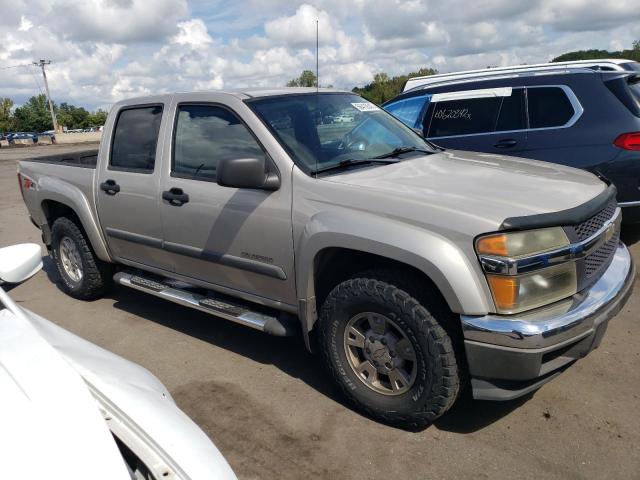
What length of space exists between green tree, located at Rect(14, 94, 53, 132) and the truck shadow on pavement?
97.6m

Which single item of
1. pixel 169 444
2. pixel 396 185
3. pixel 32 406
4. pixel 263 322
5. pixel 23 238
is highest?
pixel 396 185

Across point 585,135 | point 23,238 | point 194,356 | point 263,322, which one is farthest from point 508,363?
point 23,238

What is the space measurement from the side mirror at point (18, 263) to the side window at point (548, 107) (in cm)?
496

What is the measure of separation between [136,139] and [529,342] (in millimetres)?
3292

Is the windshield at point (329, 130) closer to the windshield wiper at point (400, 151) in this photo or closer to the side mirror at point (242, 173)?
the windshield wiper at point (400, 151)

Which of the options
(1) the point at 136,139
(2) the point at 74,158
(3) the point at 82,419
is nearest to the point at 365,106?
(1) the point at 136,139

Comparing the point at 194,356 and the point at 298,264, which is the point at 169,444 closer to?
the point at 298,264

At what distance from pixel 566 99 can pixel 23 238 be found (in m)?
7.80

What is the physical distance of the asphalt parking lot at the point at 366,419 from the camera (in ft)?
8.79

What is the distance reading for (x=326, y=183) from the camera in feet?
10.1

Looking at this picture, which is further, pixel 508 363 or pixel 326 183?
pixel 326 183

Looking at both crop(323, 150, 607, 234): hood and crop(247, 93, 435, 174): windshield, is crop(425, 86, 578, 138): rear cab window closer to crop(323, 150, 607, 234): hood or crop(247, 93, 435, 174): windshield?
crop(247, 93, 435, 174): windshield

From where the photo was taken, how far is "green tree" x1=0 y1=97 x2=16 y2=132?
84.4 meters

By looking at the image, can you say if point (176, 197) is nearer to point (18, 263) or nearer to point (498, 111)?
point (18, 263)
